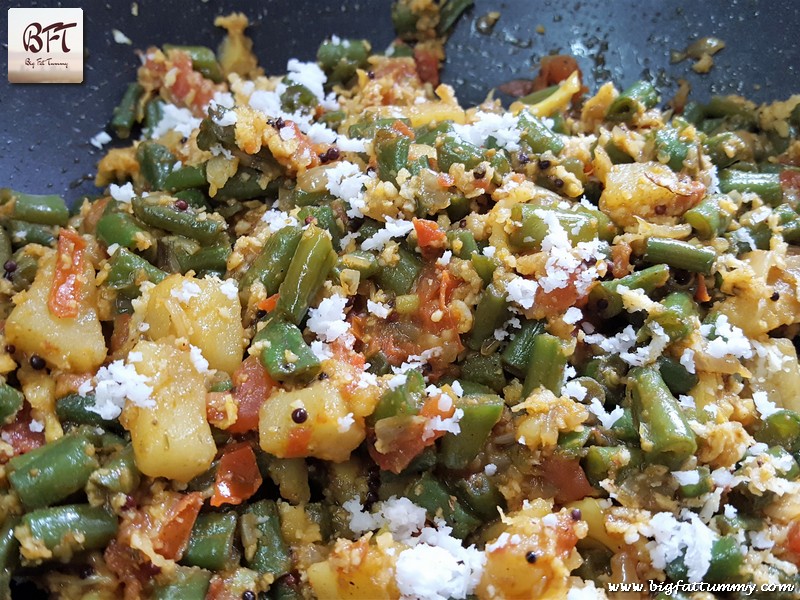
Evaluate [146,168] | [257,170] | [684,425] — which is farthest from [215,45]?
[684,425]

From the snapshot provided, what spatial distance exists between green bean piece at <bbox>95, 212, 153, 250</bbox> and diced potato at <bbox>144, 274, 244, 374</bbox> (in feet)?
1.06

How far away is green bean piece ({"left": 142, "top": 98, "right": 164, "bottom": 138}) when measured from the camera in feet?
10.7

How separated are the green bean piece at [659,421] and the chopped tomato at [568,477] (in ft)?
0.71

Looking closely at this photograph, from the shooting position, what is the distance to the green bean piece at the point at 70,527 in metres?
2.12

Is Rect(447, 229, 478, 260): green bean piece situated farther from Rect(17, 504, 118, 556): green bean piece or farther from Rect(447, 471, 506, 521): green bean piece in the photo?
Rect(17, 504, 118, 556): green bean piece

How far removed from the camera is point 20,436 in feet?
7.75

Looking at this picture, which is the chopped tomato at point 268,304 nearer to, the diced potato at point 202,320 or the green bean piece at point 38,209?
the diced potato at point 202,320

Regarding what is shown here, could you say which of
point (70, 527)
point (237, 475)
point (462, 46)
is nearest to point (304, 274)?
point (237, 475)

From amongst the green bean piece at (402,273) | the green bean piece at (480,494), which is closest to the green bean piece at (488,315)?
the green bean piece at (402,273)

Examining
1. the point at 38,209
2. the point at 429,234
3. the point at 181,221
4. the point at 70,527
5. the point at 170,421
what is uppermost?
the point at 429,234

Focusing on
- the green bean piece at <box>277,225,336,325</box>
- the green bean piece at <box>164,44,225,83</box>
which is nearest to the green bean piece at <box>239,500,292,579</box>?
the green bean piece at <box>277,225,336,325</box>

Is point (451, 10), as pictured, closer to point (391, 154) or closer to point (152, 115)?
point (391, 154)

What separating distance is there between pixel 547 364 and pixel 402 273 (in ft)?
1.97

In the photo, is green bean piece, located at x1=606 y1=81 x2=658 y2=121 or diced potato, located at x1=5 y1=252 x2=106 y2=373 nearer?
diced potato, located at x1=5 y1=252 x2=106 y2=373
